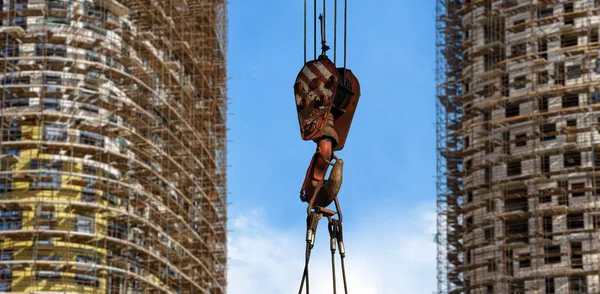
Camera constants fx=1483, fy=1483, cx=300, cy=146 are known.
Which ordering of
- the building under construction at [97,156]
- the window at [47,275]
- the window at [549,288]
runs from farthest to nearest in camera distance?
the window at [549,288] → the building under construction at [97,156] → the window at [47,275]

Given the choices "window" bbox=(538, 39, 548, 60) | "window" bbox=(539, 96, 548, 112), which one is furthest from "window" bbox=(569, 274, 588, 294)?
"window" bbox=(538, 39, 548, 60)

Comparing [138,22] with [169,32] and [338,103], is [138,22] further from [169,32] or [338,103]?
[338,103]

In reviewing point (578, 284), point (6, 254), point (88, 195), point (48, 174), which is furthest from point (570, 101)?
point (6, 254)

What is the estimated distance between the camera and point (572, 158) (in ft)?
250

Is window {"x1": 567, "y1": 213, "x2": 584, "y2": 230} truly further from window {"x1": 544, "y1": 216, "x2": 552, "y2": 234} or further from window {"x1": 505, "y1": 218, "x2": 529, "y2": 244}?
window {"x1": 505, "y1": 218, "x2": 529, "y2": 244}

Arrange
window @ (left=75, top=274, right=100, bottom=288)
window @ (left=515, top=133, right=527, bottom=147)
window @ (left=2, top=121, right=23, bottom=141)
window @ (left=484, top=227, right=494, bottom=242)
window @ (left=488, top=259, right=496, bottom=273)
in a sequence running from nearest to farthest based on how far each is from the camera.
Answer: window @ (left=75, top=274, right=100, bottom=288)
window @ (left=2, top=121, right=23, bottom=141)
window @ (left=488, top=259, right=496, bottom=273)
window @ (left=484, top=227, right=494, bottom=242)
window @ (left=515, top=133, right=527, bottom=147)

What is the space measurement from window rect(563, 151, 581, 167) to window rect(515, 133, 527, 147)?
8.40ft

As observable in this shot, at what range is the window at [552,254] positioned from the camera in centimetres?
7450

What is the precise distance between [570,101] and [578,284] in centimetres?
1007

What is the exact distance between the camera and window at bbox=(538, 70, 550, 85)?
258 ft

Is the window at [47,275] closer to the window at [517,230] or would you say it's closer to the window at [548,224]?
the window at [517,230]

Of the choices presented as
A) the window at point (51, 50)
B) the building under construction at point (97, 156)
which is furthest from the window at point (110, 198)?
the window at point (51, 50)

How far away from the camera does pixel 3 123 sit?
214 ft

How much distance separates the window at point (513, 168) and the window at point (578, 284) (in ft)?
22.5
